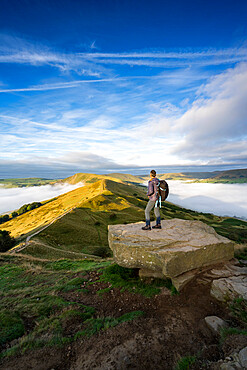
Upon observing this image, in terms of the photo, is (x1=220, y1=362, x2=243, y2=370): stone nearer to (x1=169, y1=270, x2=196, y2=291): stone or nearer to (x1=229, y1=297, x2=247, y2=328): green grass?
(x1=229, y1=297, x2=247, y2=328): green grass

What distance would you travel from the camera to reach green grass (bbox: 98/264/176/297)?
9.96m

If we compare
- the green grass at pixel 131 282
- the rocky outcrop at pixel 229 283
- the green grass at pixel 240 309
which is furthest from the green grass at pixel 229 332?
the green grass at pixel 131 282

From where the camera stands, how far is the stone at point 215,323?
6.54 metres

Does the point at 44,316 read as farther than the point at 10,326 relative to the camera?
Yes

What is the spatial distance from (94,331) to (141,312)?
2453mm

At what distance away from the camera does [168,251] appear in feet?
32.8

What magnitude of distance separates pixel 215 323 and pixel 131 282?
554cm

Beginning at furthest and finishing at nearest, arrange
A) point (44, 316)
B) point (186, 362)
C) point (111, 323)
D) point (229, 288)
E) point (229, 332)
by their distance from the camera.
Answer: point (44, 316) < point (229, 288) < point (111, 323) < point (229, 332) < point (186, 362)

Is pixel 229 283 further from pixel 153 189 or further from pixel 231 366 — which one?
pixel 153 189

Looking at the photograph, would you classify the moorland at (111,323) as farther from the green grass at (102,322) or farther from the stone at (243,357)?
the stone at (243,357)

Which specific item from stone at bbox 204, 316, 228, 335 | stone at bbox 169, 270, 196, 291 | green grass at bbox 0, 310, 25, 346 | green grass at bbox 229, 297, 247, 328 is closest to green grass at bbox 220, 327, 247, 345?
stone at bbox 204, 316, 228, 335

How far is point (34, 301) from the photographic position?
10.3m

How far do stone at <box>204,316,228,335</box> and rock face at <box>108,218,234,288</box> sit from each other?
269 centimetres

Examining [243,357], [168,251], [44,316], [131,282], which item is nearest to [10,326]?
[44,316]
